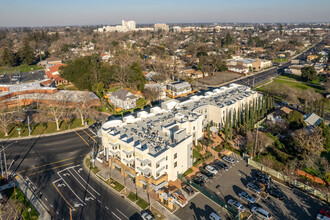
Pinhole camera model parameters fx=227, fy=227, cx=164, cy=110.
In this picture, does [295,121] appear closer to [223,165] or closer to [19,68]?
[223,165]

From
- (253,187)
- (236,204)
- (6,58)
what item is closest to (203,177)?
(236,204)

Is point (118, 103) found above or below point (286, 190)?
above

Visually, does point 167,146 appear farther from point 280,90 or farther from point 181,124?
point 280,90

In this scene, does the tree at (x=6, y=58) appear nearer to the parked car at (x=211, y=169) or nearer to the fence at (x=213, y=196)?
the fence at (x=213, y=196)

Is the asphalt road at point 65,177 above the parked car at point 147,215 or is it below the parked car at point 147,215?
above

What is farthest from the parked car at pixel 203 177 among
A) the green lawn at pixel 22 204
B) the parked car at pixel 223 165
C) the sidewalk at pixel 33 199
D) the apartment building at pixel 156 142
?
the green lawn at pixel 22 204

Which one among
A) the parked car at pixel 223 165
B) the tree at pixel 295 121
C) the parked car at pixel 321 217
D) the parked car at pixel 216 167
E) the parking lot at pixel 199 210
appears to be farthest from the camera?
the tree at pixel 295 121

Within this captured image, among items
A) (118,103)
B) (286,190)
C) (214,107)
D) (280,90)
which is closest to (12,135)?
(118,103)
